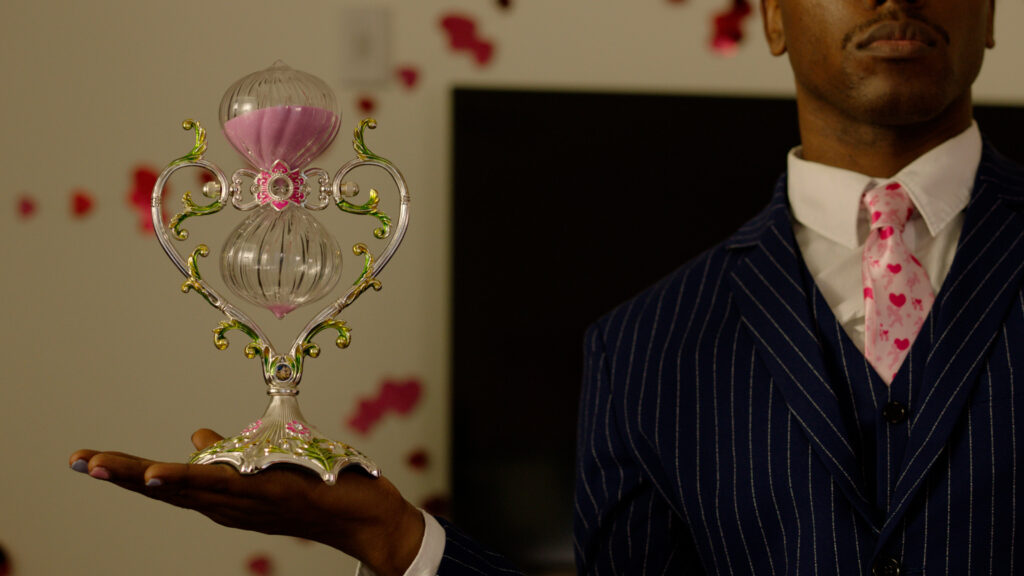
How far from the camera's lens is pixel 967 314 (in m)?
1.02

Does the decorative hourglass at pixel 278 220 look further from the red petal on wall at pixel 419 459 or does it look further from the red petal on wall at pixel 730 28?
the red petal on wall at pixel 730 28

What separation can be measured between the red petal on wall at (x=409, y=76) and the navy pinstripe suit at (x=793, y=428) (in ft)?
3.61

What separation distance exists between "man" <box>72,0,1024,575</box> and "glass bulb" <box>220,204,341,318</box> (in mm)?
140

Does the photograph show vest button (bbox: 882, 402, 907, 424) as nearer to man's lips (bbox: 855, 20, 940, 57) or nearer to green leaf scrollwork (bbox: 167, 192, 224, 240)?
man's lips (bbox: 855, 20, 940, 57)

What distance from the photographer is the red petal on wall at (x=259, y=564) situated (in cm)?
218

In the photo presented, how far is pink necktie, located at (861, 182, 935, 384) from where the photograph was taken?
3.46 feet

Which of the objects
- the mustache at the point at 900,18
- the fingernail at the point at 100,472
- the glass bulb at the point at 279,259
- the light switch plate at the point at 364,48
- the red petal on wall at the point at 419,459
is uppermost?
the mustache at the point at 900,18

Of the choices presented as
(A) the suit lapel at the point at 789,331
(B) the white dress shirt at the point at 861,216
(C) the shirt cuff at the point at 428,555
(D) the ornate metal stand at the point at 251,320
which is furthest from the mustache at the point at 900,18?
(C) the shirt cuff at the point at 428,555

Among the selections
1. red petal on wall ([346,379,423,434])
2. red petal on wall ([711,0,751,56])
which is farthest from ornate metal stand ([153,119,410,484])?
red petal on wall ([711,0,751,56])

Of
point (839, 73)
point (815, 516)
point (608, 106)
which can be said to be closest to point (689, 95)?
point (608, 106)

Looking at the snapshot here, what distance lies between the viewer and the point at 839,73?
1.10 m

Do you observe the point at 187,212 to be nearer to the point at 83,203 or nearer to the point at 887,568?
the point at 887,568

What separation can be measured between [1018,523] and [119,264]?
1761mm

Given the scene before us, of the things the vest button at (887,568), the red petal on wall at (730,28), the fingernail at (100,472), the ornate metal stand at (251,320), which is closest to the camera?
the fingernail at (100,472)
